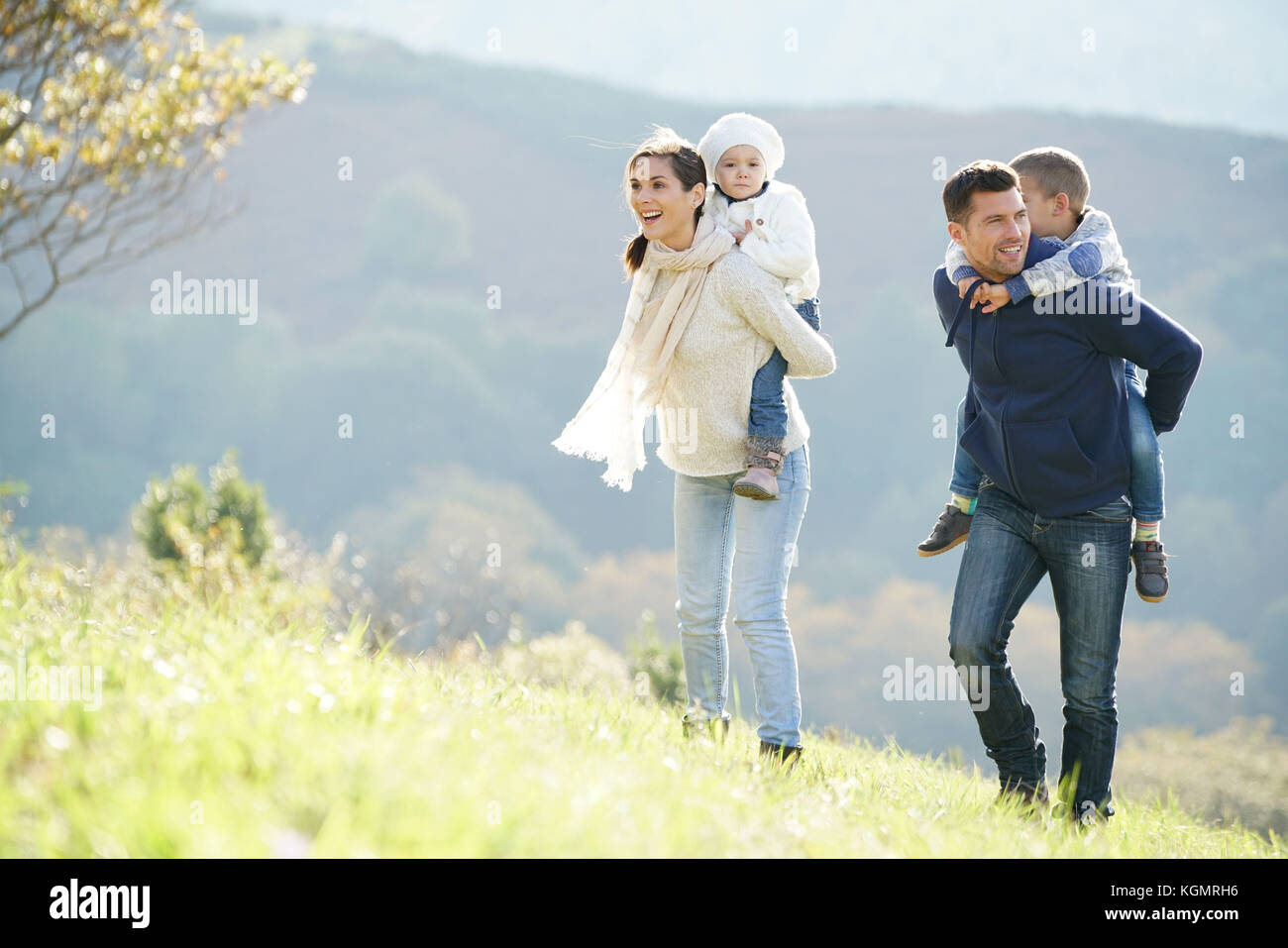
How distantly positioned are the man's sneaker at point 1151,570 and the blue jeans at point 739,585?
111 centimetres

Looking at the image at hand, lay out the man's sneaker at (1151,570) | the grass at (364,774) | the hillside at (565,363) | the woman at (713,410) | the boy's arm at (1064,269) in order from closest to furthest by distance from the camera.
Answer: the grass at (364,774) < the boy's arm at (1064,269) < the man's sneaker at (1151,570) < the woman at (713,410) < the hillside at (565,363)

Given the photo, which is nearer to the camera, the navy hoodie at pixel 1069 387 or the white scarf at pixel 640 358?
the navy hoodie at pixel 1069 387


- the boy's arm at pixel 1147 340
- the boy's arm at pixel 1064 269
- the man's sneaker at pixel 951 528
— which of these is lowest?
the man's sneaker at pixel 951 528

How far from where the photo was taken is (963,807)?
323 cm

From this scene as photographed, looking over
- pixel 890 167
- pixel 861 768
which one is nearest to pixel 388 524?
pixel 890 167

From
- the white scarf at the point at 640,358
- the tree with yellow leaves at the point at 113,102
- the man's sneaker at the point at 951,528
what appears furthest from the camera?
the tree with yellow leaves at the point at 113,102

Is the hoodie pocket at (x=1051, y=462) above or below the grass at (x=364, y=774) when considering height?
above

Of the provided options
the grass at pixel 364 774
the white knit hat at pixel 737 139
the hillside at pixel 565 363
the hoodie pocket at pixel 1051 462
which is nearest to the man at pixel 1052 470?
the hoodie pocket at pixel 1051 462

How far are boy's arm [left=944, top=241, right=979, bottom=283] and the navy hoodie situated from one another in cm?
16

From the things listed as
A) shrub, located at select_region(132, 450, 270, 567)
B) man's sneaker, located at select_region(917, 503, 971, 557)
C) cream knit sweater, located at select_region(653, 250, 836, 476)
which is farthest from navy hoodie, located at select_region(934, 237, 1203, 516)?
shrub, located at select_region(132, 450, 270, 567)

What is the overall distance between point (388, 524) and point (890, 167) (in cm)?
2203

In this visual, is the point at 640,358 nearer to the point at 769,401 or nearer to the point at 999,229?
the point at 769,401

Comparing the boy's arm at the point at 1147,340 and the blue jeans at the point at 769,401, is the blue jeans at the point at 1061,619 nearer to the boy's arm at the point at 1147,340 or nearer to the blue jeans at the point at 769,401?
the boy's arm at the point at 1147,340

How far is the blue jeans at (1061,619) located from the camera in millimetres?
3264
